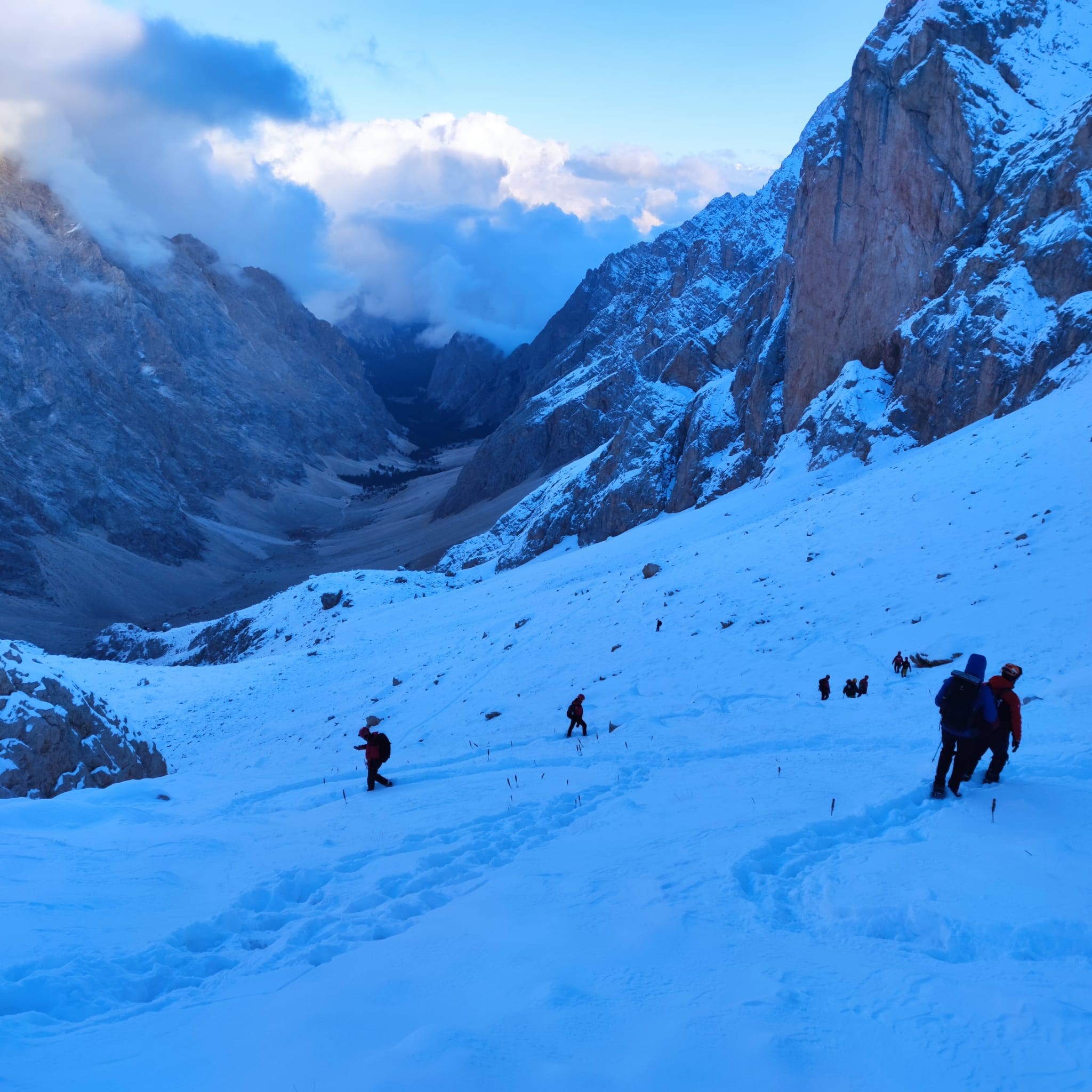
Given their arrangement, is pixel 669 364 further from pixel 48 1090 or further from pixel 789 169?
pixel 48 1090

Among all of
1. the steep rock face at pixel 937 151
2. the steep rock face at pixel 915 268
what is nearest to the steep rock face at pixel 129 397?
the steep rock face at pixel 915 268

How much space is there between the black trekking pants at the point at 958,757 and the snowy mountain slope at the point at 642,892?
11.6 inches

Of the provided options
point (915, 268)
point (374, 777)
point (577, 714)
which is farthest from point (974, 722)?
point (915, 268)

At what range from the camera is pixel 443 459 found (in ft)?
593

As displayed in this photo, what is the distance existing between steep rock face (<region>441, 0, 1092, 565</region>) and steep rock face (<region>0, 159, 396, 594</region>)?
5176 cm

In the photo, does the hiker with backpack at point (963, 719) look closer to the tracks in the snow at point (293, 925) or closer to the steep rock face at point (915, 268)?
the tracks in the snow at point (293, 925)

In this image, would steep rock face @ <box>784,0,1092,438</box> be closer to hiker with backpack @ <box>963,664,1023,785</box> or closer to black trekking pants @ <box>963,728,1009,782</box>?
hiker with backpack @ <box>963,664,1023,785</box>

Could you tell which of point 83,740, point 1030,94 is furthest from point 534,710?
point 1030,94

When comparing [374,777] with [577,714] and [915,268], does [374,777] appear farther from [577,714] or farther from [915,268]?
[915,268]

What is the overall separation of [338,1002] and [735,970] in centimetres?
216

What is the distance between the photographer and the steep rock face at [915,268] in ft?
98.3

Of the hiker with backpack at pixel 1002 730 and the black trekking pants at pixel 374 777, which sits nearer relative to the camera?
the hiker with backpack at pixel 1002 730

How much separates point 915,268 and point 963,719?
1427 inches

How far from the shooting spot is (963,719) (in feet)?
22.1
